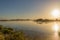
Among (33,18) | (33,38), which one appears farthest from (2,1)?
(33,38)

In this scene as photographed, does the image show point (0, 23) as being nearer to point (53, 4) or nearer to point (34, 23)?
point (34, 23)

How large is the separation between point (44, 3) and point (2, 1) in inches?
21.2

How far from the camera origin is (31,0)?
2.53m

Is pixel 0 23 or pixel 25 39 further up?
pixel 0 23

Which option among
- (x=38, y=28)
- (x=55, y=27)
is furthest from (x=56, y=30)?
(x=38, y=28)

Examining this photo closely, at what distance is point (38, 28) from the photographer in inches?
96.7

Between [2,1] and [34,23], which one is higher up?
[2,1]

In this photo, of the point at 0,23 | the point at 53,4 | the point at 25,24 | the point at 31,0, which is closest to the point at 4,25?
the point at 0,23

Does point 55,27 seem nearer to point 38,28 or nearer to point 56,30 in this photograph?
point 56,30

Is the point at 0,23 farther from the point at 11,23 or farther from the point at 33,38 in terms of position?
the point at 33,38

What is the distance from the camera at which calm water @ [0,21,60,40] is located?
2455mm

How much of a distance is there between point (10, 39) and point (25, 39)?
0.61ft

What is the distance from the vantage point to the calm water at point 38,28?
2455 millimetres

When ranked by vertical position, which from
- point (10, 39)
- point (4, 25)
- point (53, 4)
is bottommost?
point (10, 39)
